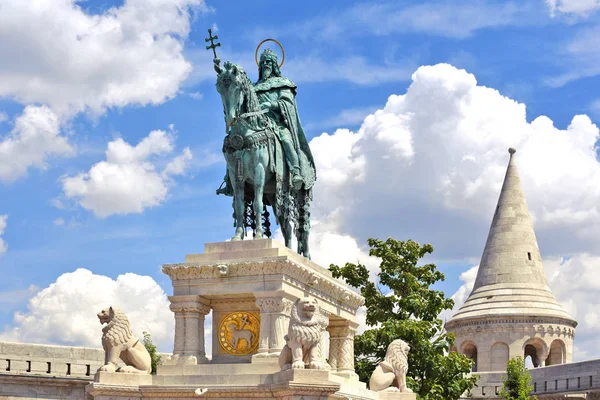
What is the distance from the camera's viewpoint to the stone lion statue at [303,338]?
68.6 feet

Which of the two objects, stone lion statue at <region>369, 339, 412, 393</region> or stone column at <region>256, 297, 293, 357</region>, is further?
stone lion statue at <region>369, 339, 412, 393</region>

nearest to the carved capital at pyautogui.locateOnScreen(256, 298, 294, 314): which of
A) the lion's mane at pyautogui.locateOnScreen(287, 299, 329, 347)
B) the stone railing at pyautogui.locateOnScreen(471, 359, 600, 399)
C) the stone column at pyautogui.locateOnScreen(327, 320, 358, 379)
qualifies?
the lion's mane at pyautogui.locateOnScreen(287, 299, 329, 347)

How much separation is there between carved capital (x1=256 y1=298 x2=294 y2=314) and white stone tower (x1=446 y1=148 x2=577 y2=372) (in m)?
37.8

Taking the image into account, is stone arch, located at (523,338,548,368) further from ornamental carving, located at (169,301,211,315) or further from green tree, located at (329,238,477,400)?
ornamental carving, located at (169,301,211,315)

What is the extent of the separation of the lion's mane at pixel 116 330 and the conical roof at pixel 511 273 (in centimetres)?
3922

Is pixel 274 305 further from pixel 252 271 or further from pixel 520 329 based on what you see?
pixel 520 329

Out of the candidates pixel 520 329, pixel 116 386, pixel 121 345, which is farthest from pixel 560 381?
pixel 116 386

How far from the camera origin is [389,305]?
37.5 metres

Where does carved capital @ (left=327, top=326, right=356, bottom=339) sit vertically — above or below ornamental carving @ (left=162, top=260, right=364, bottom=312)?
below

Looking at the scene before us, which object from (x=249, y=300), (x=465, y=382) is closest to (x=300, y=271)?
(x=249, y=300)

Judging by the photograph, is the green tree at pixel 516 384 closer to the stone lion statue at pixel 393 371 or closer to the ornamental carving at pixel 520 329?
the ornamental carving at pixel 520 329

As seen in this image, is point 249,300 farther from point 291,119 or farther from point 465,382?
point 465,382

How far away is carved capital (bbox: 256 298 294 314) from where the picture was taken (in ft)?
73.7

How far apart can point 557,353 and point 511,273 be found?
4.93 metres
